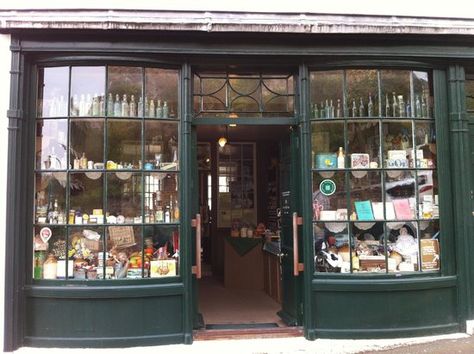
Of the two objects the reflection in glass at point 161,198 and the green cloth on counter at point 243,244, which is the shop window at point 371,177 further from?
the green cloth on counter at point 243,244

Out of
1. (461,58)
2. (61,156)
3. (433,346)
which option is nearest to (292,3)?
(461,58)

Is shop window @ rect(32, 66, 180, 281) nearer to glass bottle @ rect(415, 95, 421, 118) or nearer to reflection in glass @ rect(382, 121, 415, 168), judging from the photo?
reflection in glass @ rect(382, 121, 415, 168)

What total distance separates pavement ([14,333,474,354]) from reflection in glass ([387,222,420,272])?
3.08ft

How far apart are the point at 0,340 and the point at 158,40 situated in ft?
13.9

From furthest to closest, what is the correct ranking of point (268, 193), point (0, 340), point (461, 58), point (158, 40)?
point (268, 193)
point (461, 58)
point (158, 40)
point (0, 340)

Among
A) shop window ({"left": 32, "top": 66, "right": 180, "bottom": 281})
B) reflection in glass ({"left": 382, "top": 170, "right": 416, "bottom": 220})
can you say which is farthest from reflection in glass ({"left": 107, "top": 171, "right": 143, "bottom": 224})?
reflection in glass ({"left": 382, "top": 170, "right": 416, "bottom": 220})

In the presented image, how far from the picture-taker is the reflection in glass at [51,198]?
19.7ft

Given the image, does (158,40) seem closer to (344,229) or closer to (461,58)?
(344,229)

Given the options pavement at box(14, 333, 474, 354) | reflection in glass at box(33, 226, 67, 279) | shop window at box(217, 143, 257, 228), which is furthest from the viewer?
shop window at box(217, 143, 257, 228)

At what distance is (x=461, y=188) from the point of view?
6.37m

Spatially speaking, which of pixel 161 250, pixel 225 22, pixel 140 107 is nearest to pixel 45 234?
pixel 161 250

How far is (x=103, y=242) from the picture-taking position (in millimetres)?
6035

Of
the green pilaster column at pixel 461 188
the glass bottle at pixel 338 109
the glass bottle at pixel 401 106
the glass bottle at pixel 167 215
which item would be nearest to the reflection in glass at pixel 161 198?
the glass bottle at pixel 167 215

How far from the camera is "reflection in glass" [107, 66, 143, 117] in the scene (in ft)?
20.1
